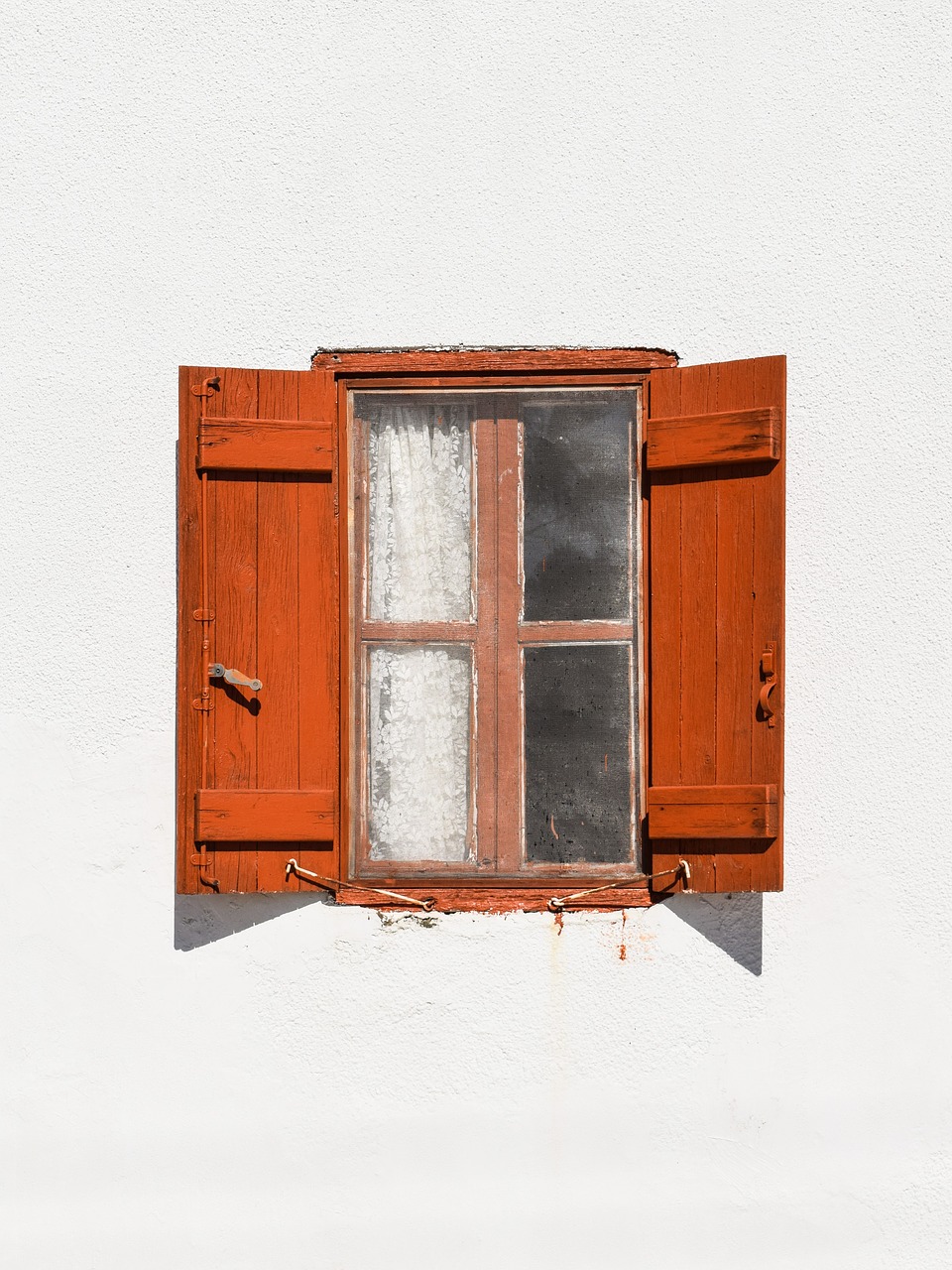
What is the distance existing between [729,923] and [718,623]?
2.35ft

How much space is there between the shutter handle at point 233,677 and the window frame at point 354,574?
0.22m

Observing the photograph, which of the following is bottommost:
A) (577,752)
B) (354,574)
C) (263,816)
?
(263,816)

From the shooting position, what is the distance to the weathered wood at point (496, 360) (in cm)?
285

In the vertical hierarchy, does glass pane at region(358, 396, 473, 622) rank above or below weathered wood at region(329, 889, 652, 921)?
above

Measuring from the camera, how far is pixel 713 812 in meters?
2.72

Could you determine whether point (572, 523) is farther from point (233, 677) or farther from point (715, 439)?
point (233, 677)

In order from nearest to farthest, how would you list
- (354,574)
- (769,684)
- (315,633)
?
(769,684)
(315,633)
(354,574)

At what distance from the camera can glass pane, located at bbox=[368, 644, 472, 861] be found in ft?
9.61

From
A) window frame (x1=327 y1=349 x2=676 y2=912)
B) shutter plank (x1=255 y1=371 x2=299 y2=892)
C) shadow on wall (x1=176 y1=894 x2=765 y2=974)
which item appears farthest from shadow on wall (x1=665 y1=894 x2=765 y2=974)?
shutter plank (x1=255 y1=371 x2=299 y2=892)

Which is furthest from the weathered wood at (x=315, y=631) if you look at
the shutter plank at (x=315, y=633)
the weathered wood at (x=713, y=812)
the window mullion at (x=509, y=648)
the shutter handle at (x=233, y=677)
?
the weathered wood at (x=713, y=812)

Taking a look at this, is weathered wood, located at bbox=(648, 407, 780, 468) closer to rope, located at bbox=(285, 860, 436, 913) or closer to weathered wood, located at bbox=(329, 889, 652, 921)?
weathered wood, located at bbox=(329, 889, 652, 921)

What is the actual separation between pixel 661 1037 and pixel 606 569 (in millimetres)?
1128

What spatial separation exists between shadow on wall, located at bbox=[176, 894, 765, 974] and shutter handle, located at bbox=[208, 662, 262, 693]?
0.52 metres

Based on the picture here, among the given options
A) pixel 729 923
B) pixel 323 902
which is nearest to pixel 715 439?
pixel 729 923
